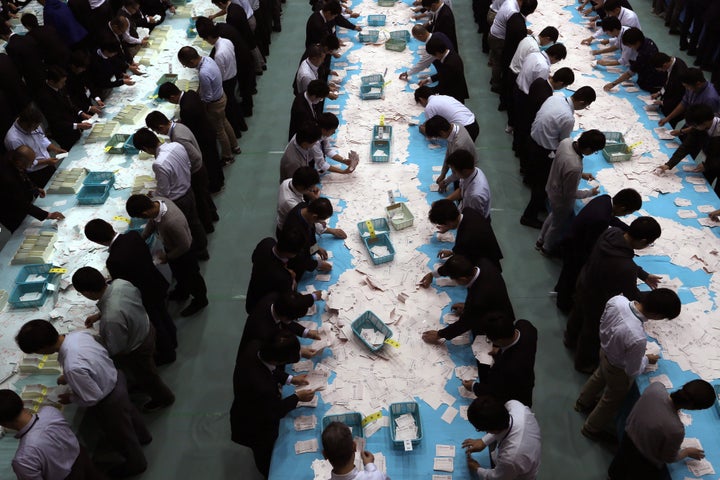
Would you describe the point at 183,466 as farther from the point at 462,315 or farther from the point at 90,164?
the point at 90,164

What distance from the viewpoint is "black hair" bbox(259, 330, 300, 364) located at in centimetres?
404

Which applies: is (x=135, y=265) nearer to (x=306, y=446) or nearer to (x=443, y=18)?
(x=306, y=446)

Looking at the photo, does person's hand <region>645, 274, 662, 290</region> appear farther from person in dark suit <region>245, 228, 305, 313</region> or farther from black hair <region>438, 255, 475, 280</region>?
→ person in dark suit <region>245, 228, 305, 313</region>

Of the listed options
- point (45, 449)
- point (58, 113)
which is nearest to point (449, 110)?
point (58, 113)

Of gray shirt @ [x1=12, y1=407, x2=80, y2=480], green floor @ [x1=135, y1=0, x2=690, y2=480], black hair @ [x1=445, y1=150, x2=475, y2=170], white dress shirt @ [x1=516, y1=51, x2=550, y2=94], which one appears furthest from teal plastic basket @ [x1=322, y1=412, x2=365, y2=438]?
white dress shirt @ [x1=516, y1=51, x2=550, y2=94]

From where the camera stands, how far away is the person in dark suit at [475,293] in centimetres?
461

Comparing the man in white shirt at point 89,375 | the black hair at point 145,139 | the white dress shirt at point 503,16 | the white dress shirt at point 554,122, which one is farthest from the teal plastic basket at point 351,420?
the white dress shirt at point 503,16

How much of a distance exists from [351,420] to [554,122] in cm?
402

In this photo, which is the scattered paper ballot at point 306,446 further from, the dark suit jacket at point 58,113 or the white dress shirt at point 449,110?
the dark suit jacket at point 58,113

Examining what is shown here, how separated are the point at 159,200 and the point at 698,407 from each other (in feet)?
15.9

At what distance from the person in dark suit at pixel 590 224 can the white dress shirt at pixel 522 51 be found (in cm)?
290

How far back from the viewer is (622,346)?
4.43 m

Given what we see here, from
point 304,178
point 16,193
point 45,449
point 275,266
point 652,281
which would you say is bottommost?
point 652,281

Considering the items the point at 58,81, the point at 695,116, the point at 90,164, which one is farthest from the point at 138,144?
the point at 695,116
